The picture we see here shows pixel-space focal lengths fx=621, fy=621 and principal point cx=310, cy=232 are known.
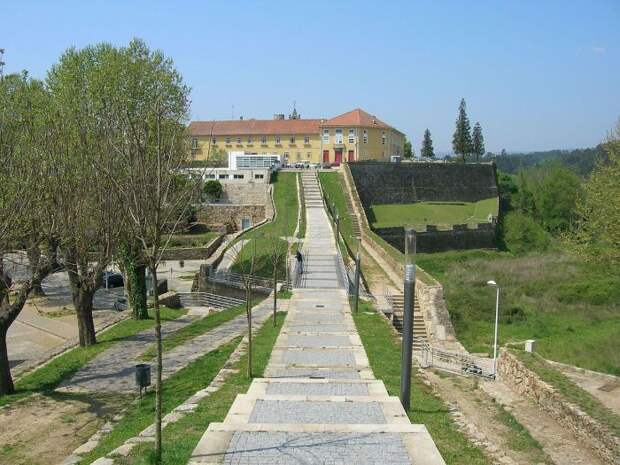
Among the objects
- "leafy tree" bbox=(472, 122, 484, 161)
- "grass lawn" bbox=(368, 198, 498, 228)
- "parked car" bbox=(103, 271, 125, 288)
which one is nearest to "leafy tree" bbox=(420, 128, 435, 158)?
"leafy tree" bbox=(472, 122, 484, 161)

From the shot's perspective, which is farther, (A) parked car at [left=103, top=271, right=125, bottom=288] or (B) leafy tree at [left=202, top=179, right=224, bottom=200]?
(B) leafy tree at [left=202, top=179, right=224, bottom=200]

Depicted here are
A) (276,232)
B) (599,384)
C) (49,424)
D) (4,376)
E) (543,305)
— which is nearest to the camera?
(49,424)

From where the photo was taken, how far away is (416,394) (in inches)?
432

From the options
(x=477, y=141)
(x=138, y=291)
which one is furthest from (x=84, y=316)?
(x=477, y=141)

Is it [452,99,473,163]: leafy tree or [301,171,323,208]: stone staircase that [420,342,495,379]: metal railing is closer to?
[301,171,323,208]: stone staircase

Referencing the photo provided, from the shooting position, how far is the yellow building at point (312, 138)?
61531 mm

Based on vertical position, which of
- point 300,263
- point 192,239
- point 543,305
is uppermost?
point 192,239

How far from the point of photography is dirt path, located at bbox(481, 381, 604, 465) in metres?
9.48

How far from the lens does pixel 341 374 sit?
39.4 feet

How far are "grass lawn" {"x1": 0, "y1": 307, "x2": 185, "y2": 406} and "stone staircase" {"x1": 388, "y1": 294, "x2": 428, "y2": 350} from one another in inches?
323

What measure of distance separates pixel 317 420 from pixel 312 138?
55935 mm

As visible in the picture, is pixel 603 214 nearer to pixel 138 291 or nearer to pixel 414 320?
pixel 414 320

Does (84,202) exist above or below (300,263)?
above

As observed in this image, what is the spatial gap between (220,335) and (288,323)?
2.04 m
